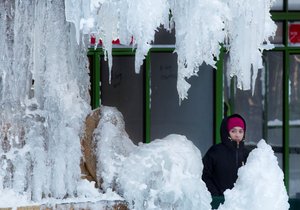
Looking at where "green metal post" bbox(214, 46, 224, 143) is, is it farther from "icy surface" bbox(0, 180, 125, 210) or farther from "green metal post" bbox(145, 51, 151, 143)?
"icy surface" bbox(0, 180, 125, 210)

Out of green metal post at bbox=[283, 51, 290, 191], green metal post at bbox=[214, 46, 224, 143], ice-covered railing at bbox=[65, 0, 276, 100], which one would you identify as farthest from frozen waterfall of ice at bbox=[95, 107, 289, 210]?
green metal post at bbox=[283, 51, 290, 191]

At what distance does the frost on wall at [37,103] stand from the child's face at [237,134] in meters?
1.86

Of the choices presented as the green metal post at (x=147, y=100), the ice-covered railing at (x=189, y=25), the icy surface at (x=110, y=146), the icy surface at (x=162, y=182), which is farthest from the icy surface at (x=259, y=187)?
the green metal post at (x=147, y=100)

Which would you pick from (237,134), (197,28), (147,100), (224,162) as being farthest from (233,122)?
(147,100)

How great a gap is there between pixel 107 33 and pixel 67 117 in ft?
2.81

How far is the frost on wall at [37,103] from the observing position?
279 inches

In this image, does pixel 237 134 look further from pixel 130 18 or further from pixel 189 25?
pixel 130 18

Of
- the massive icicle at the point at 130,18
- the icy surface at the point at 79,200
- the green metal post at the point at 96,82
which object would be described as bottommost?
the icy surface at the point at 79,200

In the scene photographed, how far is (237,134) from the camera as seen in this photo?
8.66 metres

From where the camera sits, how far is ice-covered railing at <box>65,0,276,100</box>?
667 centimetres

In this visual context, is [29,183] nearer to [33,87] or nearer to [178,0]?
[33,87]

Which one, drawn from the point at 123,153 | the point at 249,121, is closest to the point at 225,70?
the point at 249,121

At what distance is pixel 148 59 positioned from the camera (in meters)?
12.2

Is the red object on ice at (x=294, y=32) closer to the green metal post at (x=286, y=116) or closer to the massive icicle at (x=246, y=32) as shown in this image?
the green metal post at (x=286, y=116)
